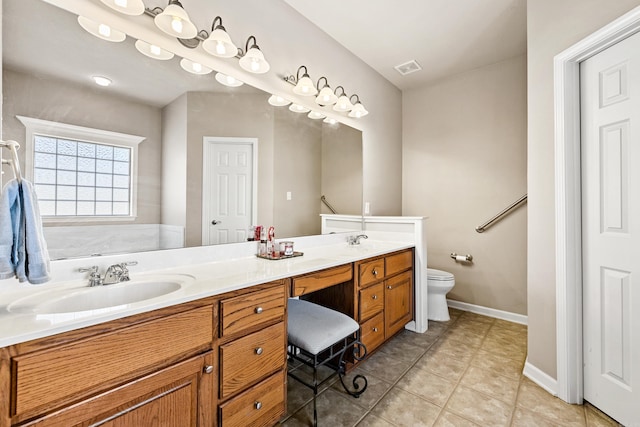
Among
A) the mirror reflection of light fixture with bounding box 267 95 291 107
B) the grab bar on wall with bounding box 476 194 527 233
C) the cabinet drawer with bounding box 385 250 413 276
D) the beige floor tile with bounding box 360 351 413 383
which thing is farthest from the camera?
the grab bar on wall with bounding box 476 194 527 233

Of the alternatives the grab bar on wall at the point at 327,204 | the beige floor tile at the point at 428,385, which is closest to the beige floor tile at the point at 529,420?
the beige floor tile at the point at 428,385

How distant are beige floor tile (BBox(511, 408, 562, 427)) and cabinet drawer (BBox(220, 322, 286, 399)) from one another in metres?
1.26

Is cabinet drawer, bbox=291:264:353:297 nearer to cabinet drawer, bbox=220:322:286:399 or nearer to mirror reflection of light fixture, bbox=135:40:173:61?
cabinet drawer, bbox=220:322:286:399

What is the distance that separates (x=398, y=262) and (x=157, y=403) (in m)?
1.81

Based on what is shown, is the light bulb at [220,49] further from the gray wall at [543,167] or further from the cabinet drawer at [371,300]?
the gray wall at [543,167]

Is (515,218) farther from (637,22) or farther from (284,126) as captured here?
(284,126)

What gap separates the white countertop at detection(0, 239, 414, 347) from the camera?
744 millimetres

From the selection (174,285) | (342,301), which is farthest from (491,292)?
(174,285)

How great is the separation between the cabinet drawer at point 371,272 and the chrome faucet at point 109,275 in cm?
130

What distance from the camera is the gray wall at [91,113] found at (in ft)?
3.60

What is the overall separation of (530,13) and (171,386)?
2808mm

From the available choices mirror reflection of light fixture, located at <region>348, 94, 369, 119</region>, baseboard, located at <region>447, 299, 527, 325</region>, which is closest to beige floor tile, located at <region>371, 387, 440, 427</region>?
baseboard, located at <region>447, 299, 527, 325</region>

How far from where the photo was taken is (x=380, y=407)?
156 cm

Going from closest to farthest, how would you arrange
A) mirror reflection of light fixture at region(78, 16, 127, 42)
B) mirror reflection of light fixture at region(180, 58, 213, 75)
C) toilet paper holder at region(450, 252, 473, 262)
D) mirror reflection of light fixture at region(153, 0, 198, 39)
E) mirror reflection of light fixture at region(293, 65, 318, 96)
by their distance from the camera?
mirror reflection of light fixture at region(78, 16, 127, 42) < mirror reflection of light fixture at region(153, 0, 198, 39) < mirror reflection of light fixture at region(180, 58, 213, 75) < mirror reflection of light fixture at region(293, 65, 318, 96) < toilet paper holder at region(450, 252, 473, 262)
